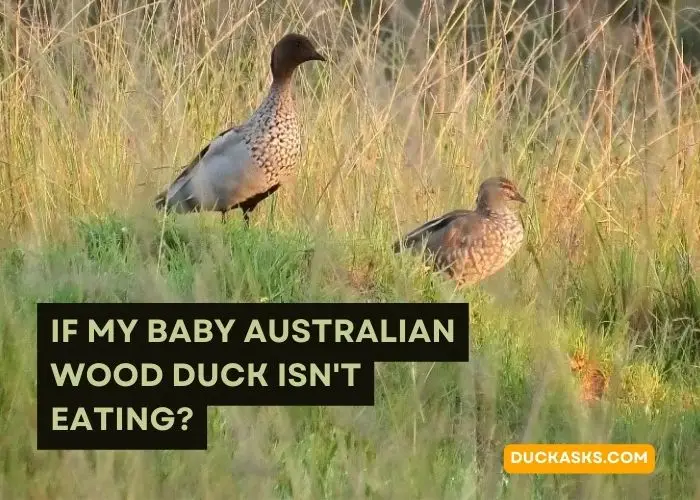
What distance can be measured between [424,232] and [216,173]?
3.53 feet

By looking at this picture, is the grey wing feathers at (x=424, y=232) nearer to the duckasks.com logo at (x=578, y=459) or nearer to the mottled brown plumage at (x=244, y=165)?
the mottled brown plumage at (x=244, y=165)

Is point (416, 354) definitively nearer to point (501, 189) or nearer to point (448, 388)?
point (448, 388)


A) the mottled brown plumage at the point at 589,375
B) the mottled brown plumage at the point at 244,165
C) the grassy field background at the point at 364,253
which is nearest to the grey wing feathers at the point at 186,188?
the mottled brown plumage at the point at 244,165

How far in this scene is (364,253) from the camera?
4188mm

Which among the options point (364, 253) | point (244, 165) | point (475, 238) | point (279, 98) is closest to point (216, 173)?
point (244, 165)

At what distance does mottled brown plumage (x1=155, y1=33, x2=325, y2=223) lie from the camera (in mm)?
4922

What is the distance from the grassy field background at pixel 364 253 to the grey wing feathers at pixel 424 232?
7 centimetres

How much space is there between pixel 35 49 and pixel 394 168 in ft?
5.12

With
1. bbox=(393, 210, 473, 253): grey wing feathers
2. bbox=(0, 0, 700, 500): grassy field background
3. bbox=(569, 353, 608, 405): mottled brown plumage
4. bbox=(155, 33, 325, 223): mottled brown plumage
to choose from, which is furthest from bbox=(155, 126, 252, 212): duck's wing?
bbox=(569, 353, 608, 405): mottled brown plumage

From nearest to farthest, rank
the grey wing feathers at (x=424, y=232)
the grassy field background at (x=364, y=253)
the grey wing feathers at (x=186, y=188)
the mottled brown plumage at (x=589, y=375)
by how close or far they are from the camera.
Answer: the grassy field background at (x=364, y=253), the mottled brown plumage at (x=589, y=375), the grey wing feathers at (x=424, y=232), the grey wing feathers at (x=186, y=188)

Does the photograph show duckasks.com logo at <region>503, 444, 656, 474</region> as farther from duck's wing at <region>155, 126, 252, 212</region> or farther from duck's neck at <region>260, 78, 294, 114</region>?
duck's neck at <region>260, 78, 294, 114</region>

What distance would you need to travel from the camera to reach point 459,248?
4.32 meters

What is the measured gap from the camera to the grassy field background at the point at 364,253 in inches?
109

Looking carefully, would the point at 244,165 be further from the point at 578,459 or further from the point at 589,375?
the point at 578,459
